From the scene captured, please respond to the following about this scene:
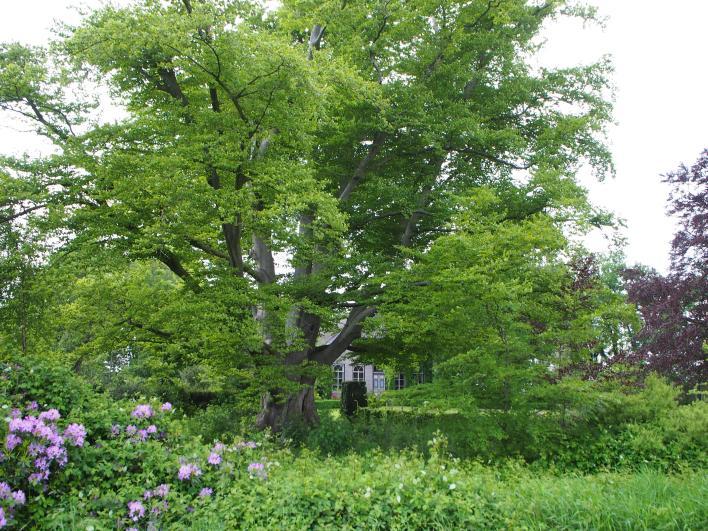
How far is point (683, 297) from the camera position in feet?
48.2

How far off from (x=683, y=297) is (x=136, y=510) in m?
15.0

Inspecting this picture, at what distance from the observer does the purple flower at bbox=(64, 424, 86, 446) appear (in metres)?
4.20

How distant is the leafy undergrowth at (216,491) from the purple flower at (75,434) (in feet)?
0.03

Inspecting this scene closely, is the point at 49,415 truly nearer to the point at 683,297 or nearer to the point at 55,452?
the point at 55,452

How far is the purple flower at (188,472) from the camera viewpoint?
4.47m

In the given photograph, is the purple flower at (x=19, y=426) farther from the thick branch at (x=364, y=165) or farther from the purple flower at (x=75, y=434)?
the thick branch at (x=364, y=165)

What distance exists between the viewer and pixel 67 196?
9219 millimetres

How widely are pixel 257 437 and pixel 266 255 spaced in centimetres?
653

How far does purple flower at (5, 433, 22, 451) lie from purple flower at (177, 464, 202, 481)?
3.98 ft

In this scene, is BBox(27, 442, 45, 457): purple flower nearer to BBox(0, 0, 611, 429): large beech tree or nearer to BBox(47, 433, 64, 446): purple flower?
BBox(47, 433, 64, 446): purple flower

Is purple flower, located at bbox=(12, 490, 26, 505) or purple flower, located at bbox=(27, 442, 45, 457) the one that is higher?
purple flower, located at bbox=(27, 442, 45, 457)

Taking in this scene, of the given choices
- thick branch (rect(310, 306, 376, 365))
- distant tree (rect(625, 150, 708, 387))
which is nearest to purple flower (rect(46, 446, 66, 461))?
thick branch (rect(310, 306, 376, 365))

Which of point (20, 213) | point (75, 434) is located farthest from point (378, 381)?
point (75, 434)

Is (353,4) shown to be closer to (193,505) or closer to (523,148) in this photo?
(523,148)
